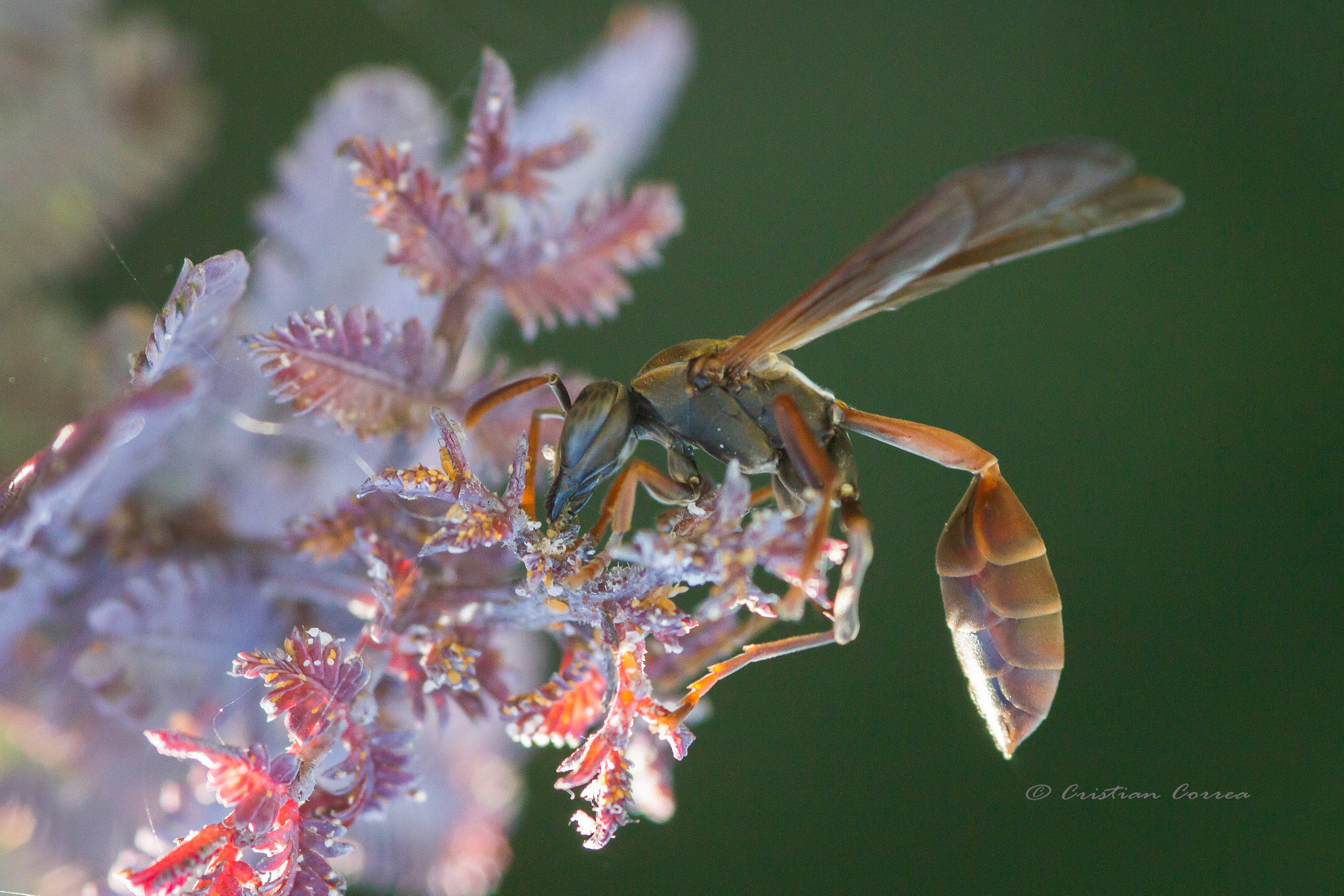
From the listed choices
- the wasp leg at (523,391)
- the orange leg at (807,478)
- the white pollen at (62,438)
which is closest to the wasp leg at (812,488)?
the orange leg at (807,478)

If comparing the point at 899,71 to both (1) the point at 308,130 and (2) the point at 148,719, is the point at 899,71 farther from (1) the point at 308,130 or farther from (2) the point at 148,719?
(2) the point at 148,719

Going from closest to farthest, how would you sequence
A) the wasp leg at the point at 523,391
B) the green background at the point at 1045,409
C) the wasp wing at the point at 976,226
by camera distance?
the wasp wing at the point at 976,226 → the wasp leg at the point at 523,391 → the green background at the point at 1045,409

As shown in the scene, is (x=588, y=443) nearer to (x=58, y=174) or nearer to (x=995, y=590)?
(x=995, y=590)

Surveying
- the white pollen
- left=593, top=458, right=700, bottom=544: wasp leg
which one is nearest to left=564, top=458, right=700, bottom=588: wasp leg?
left=593, top=458, right=700, bottom=544: wasp leg

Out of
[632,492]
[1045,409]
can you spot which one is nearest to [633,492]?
[632,492]

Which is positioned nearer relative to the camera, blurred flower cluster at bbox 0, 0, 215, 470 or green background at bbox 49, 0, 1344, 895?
blurred flower cluster at bbox 0, 0, 215, 470

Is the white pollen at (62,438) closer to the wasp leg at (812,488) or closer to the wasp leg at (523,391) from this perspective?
the wasp leg at (523,391)

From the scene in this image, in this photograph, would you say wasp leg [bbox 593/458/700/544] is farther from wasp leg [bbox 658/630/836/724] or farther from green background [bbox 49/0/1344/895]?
green background [bbox 49/0/1344/895]
